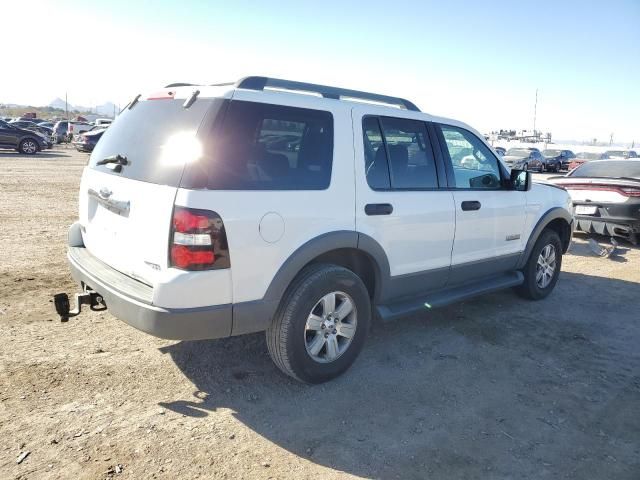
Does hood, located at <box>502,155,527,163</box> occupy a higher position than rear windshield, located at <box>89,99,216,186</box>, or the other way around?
hood, located at <box>502,155,527,163</box>

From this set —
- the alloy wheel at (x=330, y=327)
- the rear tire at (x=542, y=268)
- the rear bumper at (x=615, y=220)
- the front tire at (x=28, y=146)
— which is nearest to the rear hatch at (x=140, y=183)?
the alloy wheel at (x=330, y=327)

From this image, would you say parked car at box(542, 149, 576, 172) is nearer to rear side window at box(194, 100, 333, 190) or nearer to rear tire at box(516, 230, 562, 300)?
rear tire at box(516, 230, 562, 300)

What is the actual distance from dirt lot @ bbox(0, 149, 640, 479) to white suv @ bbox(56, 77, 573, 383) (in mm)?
425

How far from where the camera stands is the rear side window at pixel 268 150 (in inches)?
120

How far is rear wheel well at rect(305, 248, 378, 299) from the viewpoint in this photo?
12.3ft

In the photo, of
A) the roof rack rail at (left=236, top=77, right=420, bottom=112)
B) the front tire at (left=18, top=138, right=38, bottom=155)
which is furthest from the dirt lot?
the front tire at (left=18, top=138, right=38, bottom=155)

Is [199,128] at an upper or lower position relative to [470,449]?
upper

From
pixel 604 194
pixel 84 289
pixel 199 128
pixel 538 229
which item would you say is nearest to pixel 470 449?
pixel 199 128

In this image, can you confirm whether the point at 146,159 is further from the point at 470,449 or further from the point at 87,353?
the point at 470,449

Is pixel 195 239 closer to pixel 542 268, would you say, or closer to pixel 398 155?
pixel 398 155

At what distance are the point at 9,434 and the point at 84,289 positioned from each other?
3.51ft

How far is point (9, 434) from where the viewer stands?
2.89 meters

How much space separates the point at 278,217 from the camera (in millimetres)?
3201

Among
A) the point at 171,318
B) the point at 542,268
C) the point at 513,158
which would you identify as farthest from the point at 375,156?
the point at 513,158
